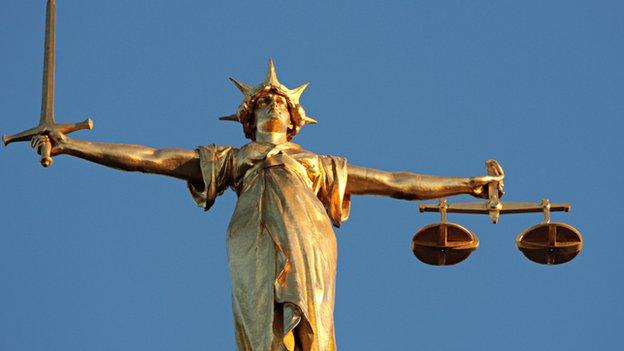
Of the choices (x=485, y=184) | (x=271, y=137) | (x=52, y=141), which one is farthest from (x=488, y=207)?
(x=52, y=141)

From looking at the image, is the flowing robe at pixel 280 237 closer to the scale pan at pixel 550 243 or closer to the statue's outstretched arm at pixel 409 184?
the statue's outstretched arm at pixel 409 184

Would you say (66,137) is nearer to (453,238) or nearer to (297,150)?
(297,150)

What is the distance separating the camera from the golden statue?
22.3 m

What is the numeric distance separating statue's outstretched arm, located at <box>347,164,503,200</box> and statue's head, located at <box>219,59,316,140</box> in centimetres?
72

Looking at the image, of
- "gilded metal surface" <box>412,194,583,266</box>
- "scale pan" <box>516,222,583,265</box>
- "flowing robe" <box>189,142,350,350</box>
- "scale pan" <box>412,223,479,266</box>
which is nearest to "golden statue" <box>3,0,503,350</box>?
"flowing robe" <box>189,142,350,350</box>

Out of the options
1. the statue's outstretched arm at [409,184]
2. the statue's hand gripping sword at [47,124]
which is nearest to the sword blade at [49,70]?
the statue's hand gripping sword at [47,124]

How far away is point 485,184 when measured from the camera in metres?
24.3

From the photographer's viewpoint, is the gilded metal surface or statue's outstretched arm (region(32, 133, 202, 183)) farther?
the gilded metal surface

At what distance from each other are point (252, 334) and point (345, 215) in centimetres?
212

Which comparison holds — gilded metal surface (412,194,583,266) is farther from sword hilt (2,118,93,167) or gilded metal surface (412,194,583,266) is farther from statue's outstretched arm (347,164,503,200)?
sword hilt (2,118,93,167)

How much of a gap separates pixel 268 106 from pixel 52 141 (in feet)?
6.95

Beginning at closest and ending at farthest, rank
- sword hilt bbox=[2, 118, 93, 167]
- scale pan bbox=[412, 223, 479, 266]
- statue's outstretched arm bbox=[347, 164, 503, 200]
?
sword hilt bbox=[2, 118, 93, 167] < statue's outstretched arm bbox=[347, 164, 503, 200] < scale pan bbox=[412, 223, 479, 266]

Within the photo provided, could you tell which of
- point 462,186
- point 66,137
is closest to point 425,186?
point 462,186

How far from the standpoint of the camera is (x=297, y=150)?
23.9 m
